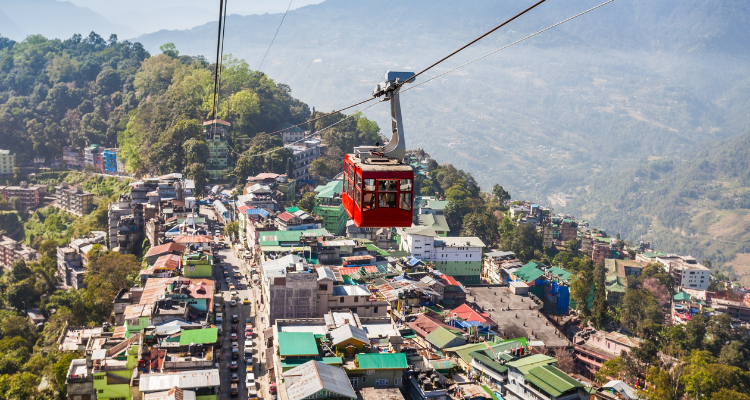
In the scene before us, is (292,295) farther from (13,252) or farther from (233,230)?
(13,252)

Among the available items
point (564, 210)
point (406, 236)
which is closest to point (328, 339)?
point (406, 236)

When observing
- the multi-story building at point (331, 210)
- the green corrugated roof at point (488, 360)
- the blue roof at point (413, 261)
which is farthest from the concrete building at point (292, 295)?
the multi-story building at point (331, 210)

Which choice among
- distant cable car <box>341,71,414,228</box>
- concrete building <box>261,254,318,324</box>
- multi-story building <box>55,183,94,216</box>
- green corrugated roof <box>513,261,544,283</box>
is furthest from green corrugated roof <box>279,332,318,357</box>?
multi-story building <box>55,183,94,216</box>

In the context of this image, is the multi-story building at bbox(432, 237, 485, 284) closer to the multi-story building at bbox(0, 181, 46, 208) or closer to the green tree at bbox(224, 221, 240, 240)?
the green tree at bbox(224, 221, 240, 240)

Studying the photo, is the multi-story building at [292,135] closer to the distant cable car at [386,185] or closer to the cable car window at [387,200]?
the distant cable car at [386,185]

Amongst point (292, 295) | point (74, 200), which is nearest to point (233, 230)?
point (292, 295)

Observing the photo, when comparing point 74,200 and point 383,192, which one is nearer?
point 383,192
